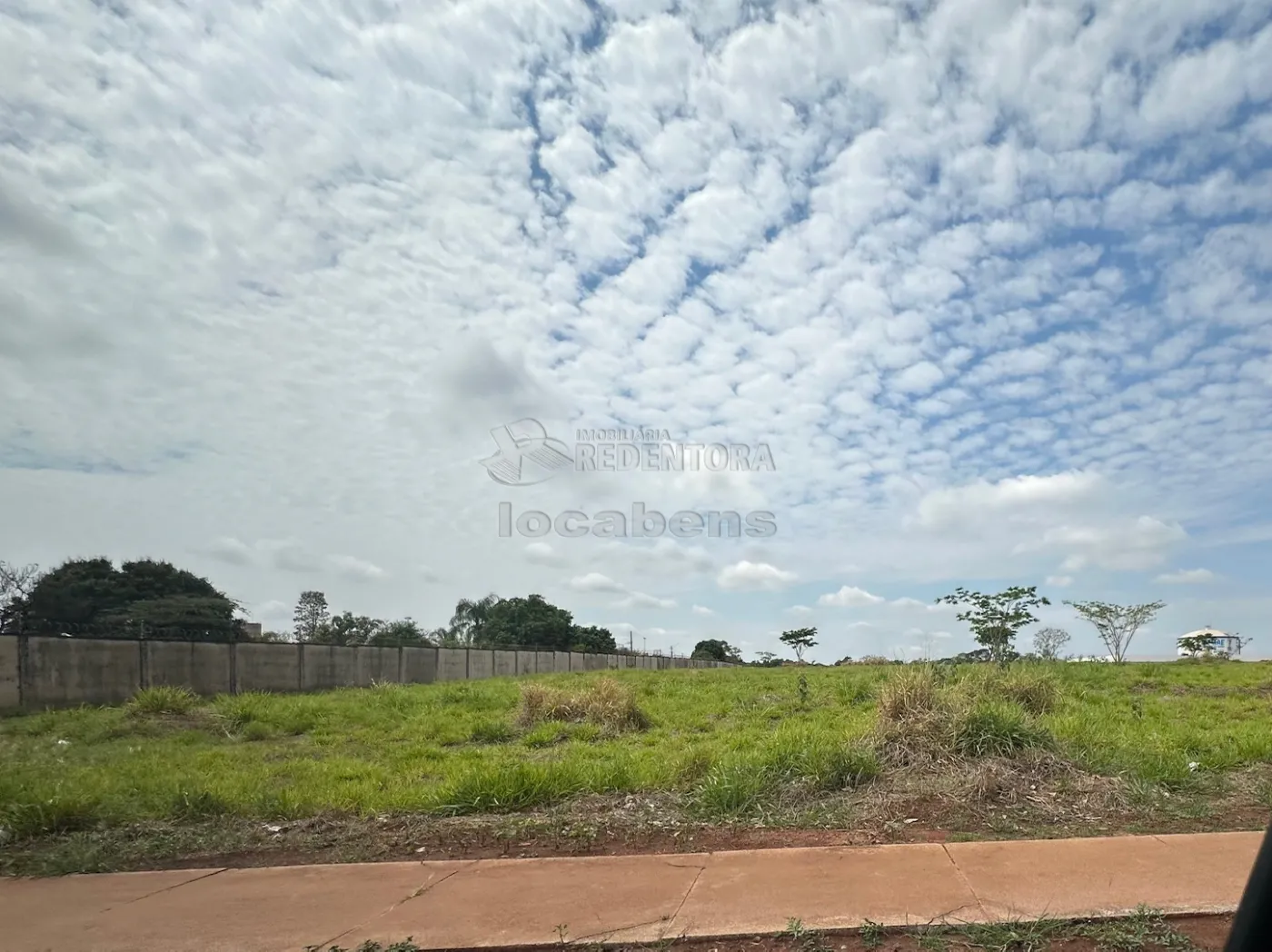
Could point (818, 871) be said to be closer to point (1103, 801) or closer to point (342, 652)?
point (1103, 801)

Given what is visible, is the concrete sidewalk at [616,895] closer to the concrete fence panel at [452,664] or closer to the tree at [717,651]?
the concrete fence panel at [452,664]

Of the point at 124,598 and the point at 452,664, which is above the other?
the point at 124,598

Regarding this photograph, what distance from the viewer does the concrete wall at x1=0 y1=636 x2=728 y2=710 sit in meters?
15.0

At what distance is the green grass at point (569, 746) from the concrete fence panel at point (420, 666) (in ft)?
44.1

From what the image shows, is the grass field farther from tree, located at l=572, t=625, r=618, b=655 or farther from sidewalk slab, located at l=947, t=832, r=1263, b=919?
tree, located at l=572, t=625, r=618, b=655

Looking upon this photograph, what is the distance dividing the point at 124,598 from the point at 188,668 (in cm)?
1740

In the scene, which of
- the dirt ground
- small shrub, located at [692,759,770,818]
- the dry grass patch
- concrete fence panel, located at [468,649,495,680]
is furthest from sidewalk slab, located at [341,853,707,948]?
concrete fence panel, located at [468,649,495,680]

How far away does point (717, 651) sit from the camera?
72.6m

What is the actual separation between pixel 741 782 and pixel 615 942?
231cm

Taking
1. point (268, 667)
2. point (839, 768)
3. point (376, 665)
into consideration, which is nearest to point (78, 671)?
point (268, 667)

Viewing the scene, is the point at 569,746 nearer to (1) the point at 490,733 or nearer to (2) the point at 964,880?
(1) the point at 490,733

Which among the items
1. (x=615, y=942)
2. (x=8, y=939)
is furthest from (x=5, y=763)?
(x=615, y=942)

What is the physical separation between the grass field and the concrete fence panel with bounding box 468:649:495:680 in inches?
845

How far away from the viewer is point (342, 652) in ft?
78.9
